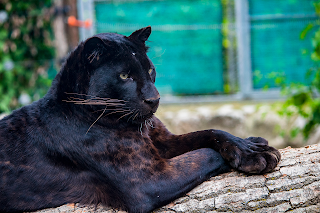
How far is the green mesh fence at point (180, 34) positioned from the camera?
18.0 feet

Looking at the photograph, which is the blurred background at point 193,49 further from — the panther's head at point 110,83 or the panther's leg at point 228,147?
the panther's head at point 110,83

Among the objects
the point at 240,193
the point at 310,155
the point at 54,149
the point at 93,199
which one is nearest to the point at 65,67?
the point at 54,149

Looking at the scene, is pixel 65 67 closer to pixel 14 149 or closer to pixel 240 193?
pixel 14 149

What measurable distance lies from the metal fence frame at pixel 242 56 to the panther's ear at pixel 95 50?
367 cm

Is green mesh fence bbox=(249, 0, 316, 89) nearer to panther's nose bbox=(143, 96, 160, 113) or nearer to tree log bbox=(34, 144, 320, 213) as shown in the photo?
tree log bbox=(34, 144, 320, 213)

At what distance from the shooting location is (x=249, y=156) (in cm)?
199

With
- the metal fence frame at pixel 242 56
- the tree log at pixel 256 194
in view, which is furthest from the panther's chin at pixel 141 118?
the metal fence frame at pixel 242 56

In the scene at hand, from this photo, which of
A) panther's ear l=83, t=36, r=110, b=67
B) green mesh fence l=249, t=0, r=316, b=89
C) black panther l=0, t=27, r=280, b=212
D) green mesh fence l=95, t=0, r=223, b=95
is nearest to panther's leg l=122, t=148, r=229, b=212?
black panther l=0, t=27, r=280, b=212

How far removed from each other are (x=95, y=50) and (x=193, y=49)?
3.74 m

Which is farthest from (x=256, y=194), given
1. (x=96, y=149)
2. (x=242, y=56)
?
(x=242, y=56)

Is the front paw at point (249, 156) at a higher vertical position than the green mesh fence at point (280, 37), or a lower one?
lower

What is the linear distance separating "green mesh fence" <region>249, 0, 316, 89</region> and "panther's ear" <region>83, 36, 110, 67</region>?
3.67 m

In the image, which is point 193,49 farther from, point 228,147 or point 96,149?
point 96,149

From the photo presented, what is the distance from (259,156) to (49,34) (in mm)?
4911
